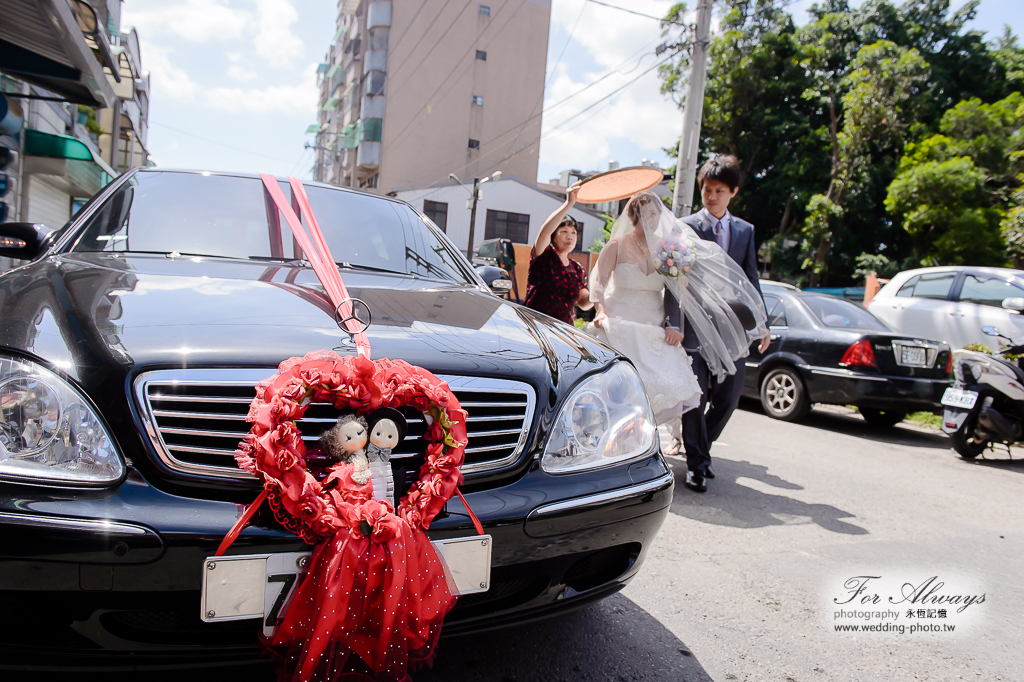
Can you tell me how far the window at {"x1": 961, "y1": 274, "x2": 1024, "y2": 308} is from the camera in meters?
8.35

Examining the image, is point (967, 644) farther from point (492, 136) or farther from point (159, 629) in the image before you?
point (492, 136)

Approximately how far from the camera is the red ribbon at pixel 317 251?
1.70 m

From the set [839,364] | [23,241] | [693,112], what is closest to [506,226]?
[693,112]

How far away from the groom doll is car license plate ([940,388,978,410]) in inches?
102

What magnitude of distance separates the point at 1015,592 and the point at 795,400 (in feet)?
13.8

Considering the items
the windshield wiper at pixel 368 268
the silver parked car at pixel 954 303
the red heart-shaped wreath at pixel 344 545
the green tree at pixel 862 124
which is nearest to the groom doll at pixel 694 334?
the windshield wiper at pixel 368 268

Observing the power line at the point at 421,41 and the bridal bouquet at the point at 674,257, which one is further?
the power line at the point at 421,41

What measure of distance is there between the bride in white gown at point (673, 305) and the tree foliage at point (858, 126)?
20.9 meters

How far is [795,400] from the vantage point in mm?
6891

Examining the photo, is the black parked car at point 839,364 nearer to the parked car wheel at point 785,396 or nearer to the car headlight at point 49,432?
the parked car wheel at point 785,396

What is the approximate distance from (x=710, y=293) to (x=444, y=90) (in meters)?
40.5

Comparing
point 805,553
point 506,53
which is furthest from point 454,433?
point 506,53

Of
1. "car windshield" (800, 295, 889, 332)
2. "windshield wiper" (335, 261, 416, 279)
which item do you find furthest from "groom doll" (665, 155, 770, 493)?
"car windshield" (800, 295, 889, 332)

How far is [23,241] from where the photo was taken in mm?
2549
